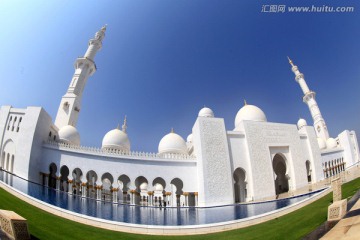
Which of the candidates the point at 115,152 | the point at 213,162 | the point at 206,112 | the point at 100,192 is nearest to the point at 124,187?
the point at 100,192

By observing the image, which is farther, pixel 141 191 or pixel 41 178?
pixel 141 191

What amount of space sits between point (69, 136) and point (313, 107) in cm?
2989

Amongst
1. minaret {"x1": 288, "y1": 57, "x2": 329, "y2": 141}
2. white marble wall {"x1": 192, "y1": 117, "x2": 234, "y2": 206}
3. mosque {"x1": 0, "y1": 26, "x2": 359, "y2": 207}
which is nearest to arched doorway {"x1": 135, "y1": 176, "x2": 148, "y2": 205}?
mosque {"x1": 0, "y1": 26, "x2": 359, "y2": 207}

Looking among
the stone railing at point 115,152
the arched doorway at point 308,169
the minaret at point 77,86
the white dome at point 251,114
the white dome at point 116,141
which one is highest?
the minaret at point 77,86

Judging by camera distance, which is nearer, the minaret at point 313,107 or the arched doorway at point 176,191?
the arched doorway at point 176,191

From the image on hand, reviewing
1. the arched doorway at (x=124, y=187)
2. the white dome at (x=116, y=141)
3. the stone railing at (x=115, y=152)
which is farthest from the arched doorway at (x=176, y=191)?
the white dome at (x=116, y=141)

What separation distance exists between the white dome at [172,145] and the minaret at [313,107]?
20848 millimetres

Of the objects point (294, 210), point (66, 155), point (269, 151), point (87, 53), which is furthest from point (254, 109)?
point (87, 53)

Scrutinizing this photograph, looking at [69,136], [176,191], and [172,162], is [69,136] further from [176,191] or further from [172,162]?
[176,191]

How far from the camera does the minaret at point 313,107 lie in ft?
103

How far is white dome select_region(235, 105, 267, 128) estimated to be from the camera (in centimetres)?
2036

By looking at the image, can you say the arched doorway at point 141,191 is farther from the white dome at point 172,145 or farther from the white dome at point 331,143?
the white dome at point 331,143

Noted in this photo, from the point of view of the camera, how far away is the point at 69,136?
19.5 metres

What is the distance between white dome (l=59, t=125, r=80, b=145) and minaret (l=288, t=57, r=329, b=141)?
93.4ft
